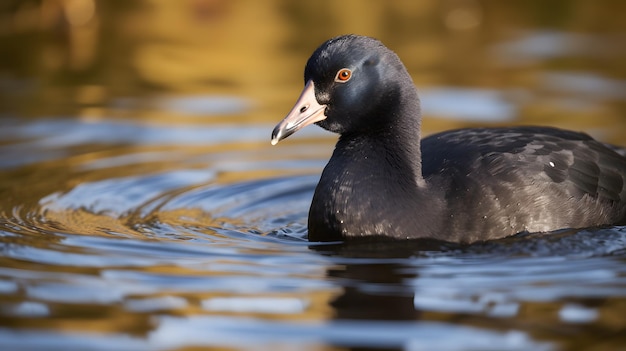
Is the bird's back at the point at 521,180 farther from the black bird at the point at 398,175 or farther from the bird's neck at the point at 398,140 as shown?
the bird's neck at the point at 398,140

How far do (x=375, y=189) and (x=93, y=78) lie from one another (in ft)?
21.0

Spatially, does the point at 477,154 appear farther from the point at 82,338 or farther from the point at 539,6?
the point at 539,6

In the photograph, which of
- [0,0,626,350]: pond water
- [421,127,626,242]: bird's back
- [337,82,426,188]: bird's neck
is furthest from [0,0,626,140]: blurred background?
[337,82,426,188]: bird's neck

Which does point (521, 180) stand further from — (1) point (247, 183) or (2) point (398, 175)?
(1) point (247, 183)

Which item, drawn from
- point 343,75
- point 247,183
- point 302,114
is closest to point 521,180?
point 343,75

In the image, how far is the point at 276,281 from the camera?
18.9 feet

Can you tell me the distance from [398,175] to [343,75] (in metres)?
0.68

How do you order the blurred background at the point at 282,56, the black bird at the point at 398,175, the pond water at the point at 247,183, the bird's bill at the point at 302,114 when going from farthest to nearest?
the blurred background at the point at 282,56 → the bird's bill at the point at 302,114 → the black bird at the point at 398,175 → the pond water at the point at 247,183

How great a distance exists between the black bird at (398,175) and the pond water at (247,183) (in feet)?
0.55

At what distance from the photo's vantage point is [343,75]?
679 centimetres

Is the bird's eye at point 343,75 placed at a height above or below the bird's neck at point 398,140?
above

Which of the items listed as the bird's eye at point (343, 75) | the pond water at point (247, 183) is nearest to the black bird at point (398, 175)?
the bird's eye at point (343, 75)

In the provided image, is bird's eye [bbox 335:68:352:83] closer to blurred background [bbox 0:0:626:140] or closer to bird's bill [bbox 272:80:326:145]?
bird's bill [bbox 272:80:326:145]

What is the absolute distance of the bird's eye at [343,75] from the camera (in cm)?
677
